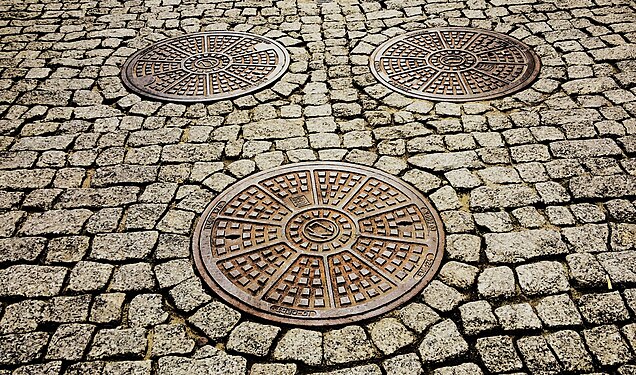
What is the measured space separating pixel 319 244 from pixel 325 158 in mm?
931

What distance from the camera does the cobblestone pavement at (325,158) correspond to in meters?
3.00

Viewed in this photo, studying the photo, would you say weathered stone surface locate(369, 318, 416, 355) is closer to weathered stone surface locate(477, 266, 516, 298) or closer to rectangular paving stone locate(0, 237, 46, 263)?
weathered stone surface locate(477, 266, 516, 298)

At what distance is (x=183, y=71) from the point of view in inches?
215

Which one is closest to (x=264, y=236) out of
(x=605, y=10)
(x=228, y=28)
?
(x=228, y=28)

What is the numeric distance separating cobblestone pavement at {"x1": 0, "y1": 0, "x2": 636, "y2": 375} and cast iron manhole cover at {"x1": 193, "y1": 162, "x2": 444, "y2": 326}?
11cm

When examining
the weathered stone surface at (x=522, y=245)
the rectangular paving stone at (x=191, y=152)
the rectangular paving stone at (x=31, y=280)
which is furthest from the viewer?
the rectangular paving stone at (x=191, y=152)

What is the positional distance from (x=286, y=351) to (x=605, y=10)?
209 inches

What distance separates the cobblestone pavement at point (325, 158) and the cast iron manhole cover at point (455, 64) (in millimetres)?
163

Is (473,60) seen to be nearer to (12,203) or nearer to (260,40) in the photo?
(260,40)

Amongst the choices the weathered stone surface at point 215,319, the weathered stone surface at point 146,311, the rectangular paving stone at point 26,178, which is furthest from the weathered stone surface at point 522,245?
the rectangular paving stone at point 26,178

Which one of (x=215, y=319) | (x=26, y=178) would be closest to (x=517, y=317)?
(x=215, y=319)

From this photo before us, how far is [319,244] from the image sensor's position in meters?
3.57

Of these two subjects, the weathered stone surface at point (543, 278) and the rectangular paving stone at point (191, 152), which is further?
the rectangular paving stone at point (191, 152)

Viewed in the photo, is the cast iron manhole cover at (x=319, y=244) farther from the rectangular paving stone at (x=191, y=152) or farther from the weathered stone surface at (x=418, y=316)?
the rectangular paving stone at (x=191, y=152)
